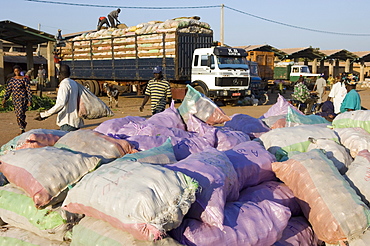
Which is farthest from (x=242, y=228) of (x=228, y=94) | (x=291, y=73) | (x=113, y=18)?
(x=291, y=73)

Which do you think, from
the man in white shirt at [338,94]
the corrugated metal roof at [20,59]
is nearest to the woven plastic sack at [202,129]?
the man in white shirt at [338,94]

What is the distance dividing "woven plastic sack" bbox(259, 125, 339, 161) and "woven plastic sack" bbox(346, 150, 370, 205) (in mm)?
518

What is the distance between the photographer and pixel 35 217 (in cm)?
264

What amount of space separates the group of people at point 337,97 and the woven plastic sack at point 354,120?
1.68m

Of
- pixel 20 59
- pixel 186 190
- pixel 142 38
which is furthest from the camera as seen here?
pixel 20 59

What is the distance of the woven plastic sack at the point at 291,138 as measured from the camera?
11.9 ft

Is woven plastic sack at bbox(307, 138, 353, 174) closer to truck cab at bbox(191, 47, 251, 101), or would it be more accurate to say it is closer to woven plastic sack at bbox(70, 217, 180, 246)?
woven plastic sack at bbox(70, 217, 180, 246)

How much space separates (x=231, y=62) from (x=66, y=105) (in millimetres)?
10700

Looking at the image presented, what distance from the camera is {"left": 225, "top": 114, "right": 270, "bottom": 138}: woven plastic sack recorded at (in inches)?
182

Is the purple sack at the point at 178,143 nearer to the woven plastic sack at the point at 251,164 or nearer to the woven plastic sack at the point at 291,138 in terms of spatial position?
the woven plastic sack at the point at 251,164

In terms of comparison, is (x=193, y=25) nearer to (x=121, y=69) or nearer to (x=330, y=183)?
(x=121, y=69)

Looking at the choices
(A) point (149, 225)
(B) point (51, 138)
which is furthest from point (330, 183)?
(B) point (51, 138)

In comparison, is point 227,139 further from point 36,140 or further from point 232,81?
point 232,81

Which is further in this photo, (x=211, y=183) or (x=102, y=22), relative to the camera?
(x=102, y=22)
